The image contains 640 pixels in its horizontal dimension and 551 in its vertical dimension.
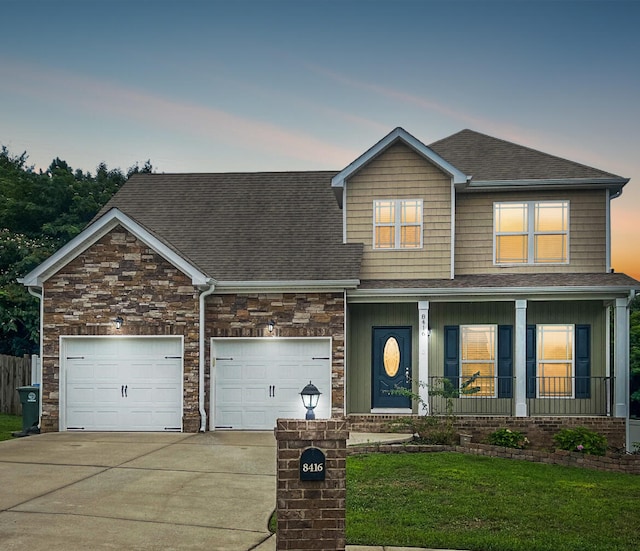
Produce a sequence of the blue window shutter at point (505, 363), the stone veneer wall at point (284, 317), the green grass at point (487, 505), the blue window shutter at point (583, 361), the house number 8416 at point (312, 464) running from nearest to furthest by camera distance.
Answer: the house number 8416 at point (312, 464), the green grass at point (487, 505), the stone veneer wall at point (284, 317), the blue window shutter at point (583, 361), the blue window shutter at point (505, 363)

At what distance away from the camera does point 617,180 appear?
17594 millimetres

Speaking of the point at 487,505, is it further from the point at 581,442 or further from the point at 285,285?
the point at 285,285

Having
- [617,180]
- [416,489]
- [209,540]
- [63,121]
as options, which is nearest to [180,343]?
[416,489]

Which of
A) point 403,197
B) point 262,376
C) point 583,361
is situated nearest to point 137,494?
point 262,376

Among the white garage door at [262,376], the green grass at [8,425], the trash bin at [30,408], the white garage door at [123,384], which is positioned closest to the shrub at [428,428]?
the white garage door at [262,376]

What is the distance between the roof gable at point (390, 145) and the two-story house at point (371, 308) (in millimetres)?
48

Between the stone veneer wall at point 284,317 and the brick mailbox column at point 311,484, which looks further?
the stone veneer wall at point 284,317

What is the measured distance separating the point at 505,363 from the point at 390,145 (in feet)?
19.6

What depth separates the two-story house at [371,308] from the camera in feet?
55.9

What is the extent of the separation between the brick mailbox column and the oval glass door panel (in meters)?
11.5

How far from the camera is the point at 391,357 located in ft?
59.9

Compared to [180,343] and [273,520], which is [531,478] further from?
[180,343]

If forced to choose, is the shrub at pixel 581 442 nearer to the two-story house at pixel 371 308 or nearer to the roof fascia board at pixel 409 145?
the two-story house at pixel 371 308

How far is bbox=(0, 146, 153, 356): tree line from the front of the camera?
26.4 meters
